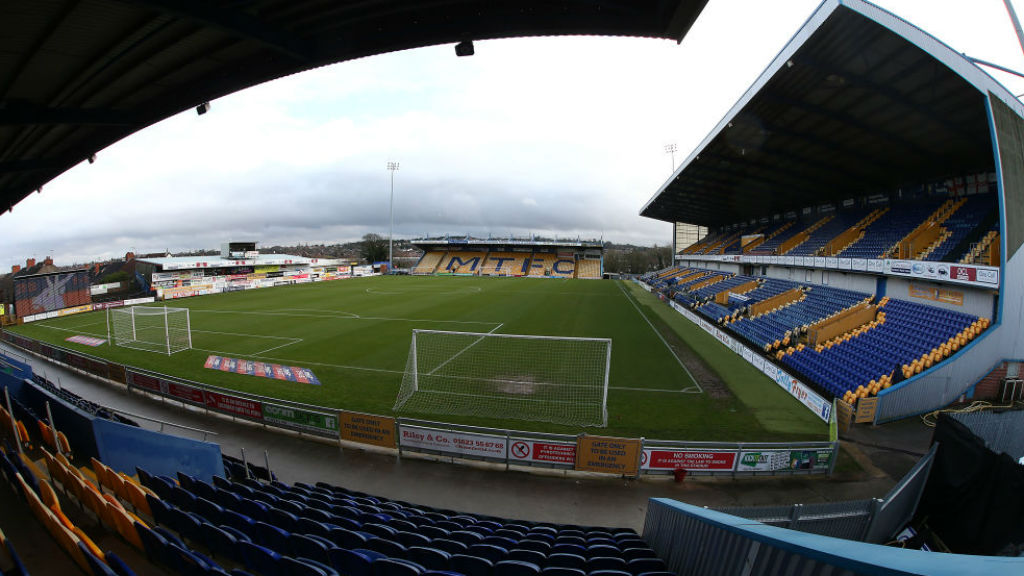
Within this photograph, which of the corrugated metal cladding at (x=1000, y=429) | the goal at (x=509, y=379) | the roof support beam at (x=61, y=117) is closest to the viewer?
the roof support beam at (x=61, y=117)

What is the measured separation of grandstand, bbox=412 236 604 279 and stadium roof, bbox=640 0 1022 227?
42837 millimetres

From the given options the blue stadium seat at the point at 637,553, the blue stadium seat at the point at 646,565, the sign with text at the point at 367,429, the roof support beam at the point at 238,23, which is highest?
the roof support beam at the point at 238,23

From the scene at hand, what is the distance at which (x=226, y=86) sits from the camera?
219 inches

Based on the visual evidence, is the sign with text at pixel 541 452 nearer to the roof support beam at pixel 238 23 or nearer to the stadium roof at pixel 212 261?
the roof support beam at pixel 238 23

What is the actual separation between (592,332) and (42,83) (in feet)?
69.1

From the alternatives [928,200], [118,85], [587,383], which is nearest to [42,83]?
[118,85]

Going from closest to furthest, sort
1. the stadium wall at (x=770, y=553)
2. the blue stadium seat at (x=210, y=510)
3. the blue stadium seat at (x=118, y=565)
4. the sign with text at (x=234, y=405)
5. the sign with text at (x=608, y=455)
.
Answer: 1. the stadium wall at (x=770, y=553)
2. the blue stadium seat at (x=118, y=565)
3. the blue stadium seat at (x=210, y=510)
4. the sign with text at (x=608, y=455)
5. the sign with text at (x=234, y=405)

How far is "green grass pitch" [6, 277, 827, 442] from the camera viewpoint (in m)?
11.1

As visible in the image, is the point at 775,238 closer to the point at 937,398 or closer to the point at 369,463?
the point at 937,398

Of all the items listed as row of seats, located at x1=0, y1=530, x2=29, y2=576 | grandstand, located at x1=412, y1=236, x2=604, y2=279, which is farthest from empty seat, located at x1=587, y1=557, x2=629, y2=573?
grandstand, located at x1=412, y1=236, x2=604, y2=279

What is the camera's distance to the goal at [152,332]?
18625mm

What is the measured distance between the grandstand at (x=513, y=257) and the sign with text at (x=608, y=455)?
5906 cm

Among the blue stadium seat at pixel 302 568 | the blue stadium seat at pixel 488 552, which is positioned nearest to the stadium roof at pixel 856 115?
the blue stadium seat at pixel 488 552

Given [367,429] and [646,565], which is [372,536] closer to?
[646,565]
